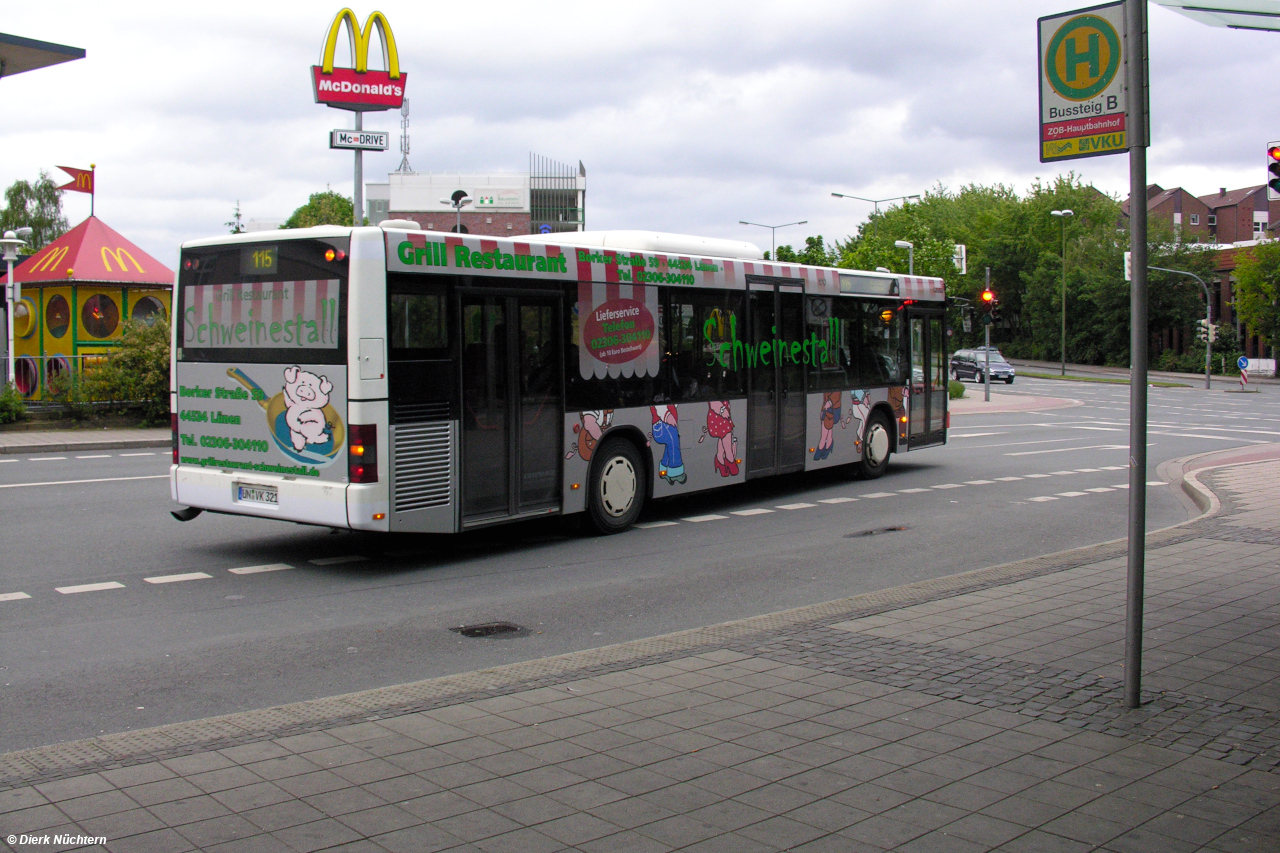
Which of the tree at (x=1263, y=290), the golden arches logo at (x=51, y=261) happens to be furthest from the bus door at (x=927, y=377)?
the tree at (x=1263, y=290)

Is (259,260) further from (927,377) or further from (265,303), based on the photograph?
(927,377)

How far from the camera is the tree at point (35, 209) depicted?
250 ft

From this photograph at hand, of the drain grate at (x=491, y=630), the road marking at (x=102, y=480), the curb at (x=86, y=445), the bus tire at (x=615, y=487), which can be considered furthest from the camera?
the curb at (x=86, y=445)

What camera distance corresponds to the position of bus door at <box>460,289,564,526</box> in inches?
380

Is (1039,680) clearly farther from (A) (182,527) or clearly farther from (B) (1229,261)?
(B) (1229,261)

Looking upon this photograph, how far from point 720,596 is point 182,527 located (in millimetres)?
5747

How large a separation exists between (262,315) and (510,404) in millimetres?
2232

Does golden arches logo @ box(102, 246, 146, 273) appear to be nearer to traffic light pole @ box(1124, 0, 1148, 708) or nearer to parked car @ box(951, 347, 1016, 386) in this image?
traffic light pole @ box(1124, 0, 1148, 708)

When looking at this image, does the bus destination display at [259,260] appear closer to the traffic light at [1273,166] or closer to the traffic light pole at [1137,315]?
the traffic light pole at [1137,315]

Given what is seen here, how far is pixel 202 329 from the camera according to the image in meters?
9.97

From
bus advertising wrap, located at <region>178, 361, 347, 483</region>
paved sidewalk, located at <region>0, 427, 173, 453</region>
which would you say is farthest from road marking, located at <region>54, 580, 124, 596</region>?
paved sidewalk, located at <region>0, 427, 173, 453</region>

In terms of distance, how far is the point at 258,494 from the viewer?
31.1 ft

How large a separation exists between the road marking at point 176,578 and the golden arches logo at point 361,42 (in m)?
28.4

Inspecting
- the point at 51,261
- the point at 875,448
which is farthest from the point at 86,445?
the point at 875,448
